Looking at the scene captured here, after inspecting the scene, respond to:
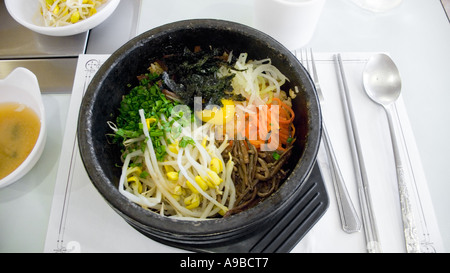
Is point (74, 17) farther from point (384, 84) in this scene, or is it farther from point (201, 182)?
point (384, 84)

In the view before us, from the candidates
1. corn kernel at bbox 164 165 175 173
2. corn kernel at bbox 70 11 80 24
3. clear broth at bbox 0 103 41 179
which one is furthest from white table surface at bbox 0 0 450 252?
corn kernel at bbox 164 165 175 173

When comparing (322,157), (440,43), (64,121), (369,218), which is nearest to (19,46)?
(64,121)

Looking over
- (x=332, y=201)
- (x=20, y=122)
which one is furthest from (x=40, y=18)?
(x=332, y=201)

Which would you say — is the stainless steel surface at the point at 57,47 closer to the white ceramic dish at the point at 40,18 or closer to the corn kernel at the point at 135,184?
the white ceramic dish at the point at 40,18

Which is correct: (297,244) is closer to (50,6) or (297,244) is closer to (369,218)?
(369,218)

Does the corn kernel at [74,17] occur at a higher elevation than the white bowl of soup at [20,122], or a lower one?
higher

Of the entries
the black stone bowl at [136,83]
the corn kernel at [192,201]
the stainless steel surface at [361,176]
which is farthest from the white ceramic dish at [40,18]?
the stainless steel surface at [361,176]
